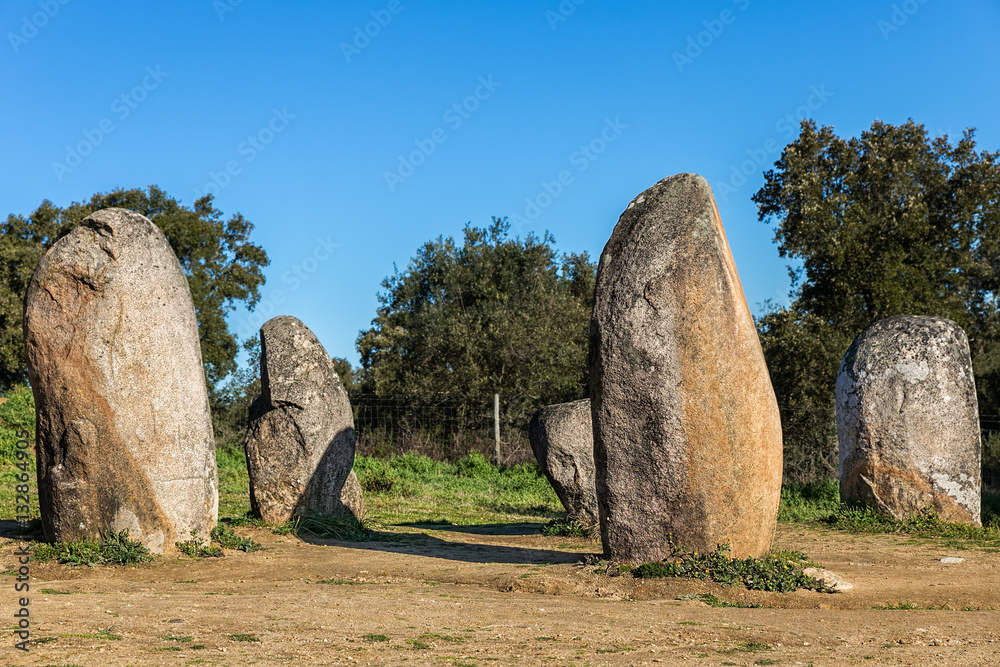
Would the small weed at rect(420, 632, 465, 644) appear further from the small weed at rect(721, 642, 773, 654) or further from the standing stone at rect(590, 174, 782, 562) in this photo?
the standing stone at rect(590, 174, 782, 562)

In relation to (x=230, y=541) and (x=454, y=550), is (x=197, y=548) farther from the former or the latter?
(x=454, y=550)

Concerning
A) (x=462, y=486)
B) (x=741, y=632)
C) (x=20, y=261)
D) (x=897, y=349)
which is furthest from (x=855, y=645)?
(x=20, y=261)

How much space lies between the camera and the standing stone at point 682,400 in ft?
24.5

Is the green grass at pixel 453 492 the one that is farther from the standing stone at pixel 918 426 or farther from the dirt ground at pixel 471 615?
the standing stone at pixel 918 426

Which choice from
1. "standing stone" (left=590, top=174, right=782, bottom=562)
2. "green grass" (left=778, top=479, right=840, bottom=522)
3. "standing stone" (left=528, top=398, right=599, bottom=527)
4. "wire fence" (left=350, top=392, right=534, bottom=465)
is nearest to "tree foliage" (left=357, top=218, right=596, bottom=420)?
Result: "wire fence" (left=350, top=392, right=534, bottom=465)

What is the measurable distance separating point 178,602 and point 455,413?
51.4ft

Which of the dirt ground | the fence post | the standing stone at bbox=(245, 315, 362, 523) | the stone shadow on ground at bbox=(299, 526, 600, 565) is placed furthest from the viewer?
the fence post

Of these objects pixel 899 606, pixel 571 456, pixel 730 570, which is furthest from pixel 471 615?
pixel 571 456

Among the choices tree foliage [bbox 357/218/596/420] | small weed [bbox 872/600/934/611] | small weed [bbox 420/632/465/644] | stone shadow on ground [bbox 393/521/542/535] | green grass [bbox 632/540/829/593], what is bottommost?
small weed [bbox 872/600/934/611]

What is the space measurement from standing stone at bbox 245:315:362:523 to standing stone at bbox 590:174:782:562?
456 centimetres

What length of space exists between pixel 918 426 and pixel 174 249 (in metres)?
20.5

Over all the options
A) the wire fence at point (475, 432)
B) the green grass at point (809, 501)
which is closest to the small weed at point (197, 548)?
the green grass at point (809, 501)

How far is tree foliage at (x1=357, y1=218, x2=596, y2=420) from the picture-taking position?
2350 cm

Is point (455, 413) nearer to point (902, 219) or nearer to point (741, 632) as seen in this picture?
point (902, 219)
